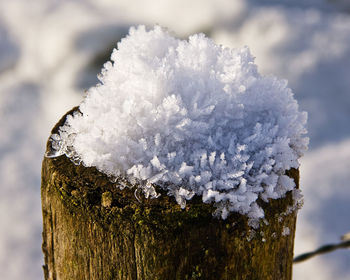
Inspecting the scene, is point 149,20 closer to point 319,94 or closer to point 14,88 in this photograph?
point 14,88

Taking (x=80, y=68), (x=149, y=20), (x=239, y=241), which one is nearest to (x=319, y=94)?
(x=149, y=20)

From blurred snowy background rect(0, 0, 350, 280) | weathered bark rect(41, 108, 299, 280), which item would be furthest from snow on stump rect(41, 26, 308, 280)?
blurred snowy background rect(0, 0, 350, 280)

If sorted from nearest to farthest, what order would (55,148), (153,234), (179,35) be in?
(153,234) → (55,148) → (179,35)

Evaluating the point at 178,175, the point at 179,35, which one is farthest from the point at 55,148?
the point at 179,35

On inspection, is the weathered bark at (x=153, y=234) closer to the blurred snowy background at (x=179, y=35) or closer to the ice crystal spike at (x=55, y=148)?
the ice crystal spike at (x=55, y=148)

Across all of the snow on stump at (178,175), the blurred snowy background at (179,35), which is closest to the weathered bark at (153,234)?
the snow on stump at (178,175)

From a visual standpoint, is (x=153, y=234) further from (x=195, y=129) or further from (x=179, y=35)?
(x=179, y=35)
